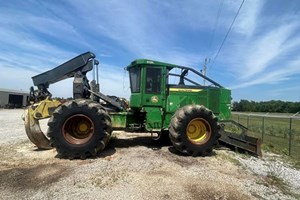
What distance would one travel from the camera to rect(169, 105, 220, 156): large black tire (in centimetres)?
833

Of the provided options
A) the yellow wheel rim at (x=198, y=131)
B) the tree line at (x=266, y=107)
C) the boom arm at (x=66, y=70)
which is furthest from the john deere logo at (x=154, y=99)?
the tree line at (x=266, y=107)

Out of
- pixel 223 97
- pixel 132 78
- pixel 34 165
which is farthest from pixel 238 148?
pixel 34 165

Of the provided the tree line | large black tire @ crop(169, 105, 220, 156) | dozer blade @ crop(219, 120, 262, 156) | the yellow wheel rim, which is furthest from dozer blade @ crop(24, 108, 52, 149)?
the tree line

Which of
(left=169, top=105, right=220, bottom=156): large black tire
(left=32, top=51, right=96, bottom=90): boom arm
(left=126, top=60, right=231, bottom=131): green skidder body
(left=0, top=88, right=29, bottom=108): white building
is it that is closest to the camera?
(left=169, top=105, right=220, bottom=156): large black tire

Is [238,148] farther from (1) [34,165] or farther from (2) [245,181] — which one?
(1) [34,165]

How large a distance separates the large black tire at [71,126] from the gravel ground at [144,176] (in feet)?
1.11

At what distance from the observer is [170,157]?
7.96m

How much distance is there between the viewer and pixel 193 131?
8.92m

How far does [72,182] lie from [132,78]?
15.6 ft

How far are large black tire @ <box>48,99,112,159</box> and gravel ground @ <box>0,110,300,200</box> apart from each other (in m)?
0.34

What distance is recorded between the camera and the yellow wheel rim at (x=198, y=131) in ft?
28.4

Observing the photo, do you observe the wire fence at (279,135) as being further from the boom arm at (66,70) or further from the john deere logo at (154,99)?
the boom arm at (66,70)

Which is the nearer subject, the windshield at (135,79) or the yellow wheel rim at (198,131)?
the yellow wheel rim at (198,131)

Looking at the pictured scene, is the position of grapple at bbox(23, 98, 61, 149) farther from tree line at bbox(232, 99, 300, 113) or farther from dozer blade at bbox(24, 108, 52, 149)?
tree line at bbox(232, 99, 300, 113)
